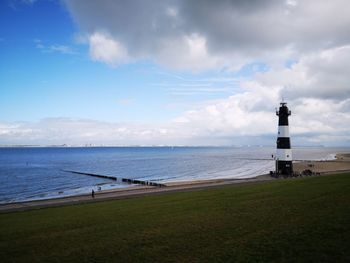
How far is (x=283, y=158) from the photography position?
4216cm

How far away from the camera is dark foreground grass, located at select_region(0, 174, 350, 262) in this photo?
9.16 metres

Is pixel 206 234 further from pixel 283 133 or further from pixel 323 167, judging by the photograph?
pixel 323 167

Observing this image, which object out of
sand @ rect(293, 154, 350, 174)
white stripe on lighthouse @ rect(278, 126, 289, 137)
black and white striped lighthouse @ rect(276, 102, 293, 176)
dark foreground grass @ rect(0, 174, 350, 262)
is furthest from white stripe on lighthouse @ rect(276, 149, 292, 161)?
dark foreground grass @ rect(0, 174, 350, 262)

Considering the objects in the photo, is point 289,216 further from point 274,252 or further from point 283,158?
point 283,158

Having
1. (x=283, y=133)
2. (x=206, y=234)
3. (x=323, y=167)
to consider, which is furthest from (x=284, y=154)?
(x=323, y=167)

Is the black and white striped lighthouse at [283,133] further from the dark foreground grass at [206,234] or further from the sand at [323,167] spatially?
the dark foreground grass at [206,234]

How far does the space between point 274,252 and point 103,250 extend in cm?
573

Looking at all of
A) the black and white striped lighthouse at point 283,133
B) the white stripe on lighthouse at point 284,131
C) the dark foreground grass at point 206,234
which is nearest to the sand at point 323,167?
the black and white striped lighthouse at point 283,133

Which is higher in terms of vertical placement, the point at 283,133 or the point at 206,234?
the point at 283,133

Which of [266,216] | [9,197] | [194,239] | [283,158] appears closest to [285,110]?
[283,158]

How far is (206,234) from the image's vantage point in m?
11.3

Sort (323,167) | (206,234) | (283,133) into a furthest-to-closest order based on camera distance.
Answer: (323,167) → (283,133) → (206,234)

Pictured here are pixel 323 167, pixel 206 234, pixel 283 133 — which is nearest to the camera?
pixel 206 234

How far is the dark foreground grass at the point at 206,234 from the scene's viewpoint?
916 centimetres
